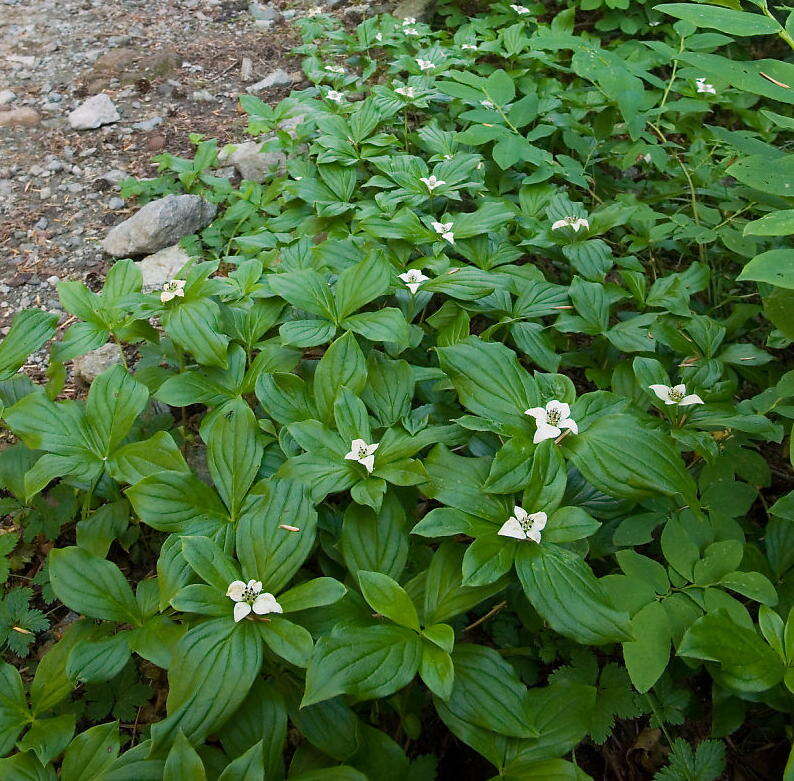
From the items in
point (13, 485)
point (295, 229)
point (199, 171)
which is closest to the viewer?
point (13, 485)

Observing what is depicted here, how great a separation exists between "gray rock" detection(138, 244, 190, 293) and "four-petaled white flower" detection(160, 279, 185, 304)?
111cm

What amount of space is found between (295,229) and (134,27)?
4367mm

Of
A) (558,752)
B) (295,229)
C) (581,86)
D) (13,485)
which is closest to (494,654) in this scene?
(558,752)

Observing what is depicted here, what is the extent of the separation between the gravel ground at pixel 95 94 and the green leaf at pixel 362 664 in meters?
2.65

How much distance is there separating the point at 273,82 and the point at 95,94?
1.56 meters

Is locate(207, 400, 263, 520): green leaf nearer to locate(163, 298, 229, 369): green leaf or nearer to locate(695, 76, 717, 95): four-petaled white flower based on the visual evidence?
locate(163, 298, 229, 369): green leaf

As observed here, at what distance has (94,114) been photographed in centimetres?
480

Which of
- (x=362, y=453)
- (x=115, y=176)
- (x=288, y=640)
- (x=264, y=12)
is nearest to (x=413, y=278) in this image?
(x=362, y=453)

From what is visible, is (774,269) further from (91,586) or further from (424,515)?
(91,586)

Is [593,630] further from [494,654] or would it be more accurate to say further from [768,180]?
[768,180]

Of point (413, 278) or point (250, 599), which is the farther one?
point (413, 278)

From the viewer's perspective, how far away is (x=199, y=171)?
3986 mm

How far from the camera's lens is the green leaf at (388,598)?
59.6 inches

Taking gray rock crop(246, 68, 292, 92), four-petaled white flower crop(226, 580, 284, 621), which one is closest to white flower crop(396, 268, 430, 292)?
four-petaled white flower crop(226, 580, 284, 621)
